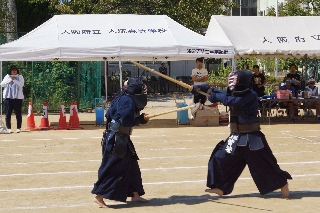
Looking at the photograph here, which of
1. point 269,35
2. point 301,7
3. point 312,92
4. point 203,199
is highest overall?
point 301,7

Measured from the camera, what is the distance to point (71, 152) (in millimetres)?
14250

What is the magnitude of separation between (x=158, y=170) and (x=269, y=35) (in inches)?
385

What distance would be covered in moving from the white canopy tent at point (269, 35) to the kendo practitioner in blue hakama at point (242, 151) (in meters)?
10.4

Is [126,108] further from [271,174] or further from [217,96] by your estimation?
[271,174]

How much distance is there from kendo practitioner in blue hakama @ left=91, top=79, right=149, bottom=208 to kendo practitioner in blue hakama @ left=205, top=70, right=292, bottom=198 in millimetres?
1008

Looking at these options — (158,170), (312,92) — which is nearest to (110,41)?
(312,92)

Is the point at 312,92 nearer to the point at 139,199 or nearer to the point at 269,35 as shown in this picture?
the point at 269,35

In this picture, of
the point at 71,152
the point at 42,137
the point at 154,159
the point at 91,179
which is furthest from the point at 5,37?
the point at 91,179

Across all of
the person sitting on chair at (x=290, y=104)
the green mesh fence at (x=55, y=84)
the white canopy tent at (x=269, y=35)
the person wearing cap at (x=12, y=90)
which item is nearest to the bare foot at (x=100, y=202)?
the person wearing cap at (x=12, y=90)

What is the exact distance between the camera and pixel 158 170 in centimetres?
1170

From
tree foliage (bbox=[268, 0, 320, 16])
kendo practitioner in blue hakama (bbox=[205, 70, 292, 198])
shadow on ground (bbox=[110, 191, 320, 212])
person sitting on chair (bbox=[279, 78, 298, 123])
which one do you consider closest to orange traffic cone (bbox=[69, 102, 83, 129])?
person sitting on chair (bbox=[279, 78, 298, 123])

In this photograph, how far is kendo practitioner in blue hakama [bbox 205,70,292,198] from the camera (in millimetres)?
8953

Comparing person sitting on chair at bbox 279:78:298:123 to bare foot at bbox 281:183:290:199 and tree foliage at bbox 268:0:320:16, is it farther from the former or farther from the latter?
tree foliage at bbox 268:0:320:16

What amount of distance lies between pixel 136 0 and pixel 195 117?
13531 millimetres
